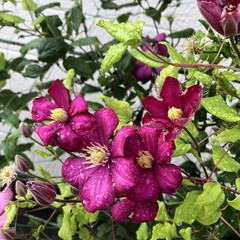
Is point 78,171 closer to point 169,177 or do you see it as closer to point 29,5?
point 169,177

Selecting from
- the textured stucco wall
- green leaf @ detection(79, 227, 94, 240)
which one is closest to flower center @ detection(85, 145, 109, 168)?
green leaf @ detection(79, 227, 94, 240)

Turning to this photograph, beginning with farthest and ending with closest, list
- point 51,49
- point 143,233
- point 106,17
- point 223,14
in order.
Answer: point 106,17 < point 51,49 < point 143,233 < point 223,14

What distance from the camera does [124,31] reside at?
56 cm

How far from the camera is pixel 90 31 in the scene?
5.54 feet

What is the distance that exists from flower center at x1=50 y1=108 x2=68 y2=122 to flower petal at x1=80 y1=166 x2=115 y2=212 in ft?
0.24

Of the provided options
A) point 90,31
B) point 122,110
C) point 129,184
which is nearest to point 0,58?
point 90,31

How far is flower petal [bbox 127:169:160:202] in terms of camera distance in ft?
1.87

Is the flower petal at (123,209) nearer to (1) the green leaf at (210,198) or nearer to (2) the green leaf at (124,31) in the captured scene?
(1) the green leaf at (210,198)

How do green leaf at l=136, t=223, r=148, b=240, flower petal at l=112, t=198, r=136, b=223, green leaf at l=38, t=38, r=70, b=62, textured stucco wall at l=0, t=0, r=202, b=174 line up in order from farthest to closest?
textured stucco wall at l=0, t=0, r=202, b=174 → green leaf at l=38, t=38, r=70, b=62 → green leaf at l=136, t=223, r=148, b=240 → flower petal at l=112, t=198, r=136, b=223

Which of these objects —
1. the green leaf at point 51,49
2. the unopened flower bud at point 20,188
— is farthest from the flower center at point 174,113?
the green leaf at point 51,49

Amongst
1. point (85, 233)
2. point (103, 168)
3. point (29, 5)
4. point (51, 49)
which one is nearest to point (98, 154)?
point (103, 168)

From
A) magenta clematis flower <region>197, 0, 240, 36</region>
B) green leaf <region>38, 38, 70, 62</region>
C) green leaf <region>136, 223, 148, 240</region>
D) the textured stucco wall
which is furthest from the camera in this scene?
the textured stucco wall

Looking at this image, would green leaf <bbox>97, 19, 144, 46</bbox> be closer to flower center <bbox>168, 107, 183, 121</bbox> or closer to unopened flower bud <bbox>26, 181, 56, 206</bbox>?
flower center <bbox>168, 107, 183, 121</bbox>

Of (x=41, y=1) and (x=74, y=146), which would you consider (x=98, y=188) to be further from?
(x=41, y=1)
